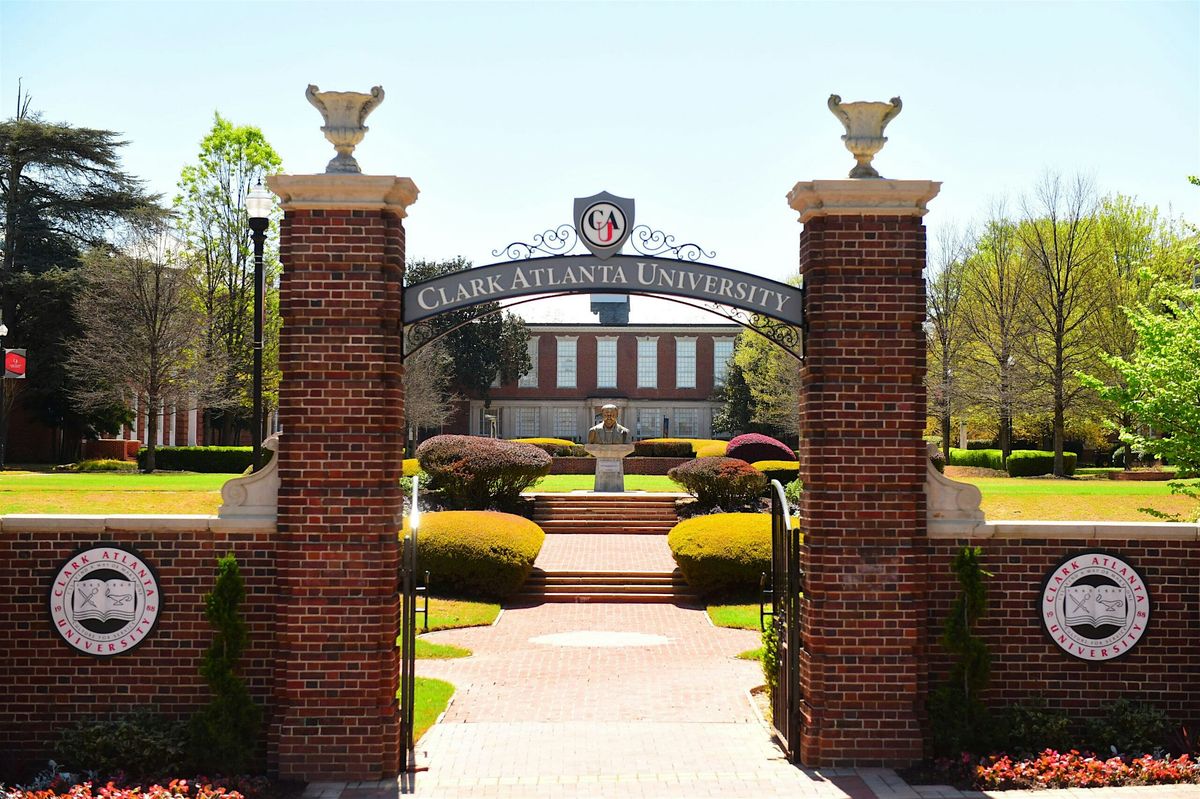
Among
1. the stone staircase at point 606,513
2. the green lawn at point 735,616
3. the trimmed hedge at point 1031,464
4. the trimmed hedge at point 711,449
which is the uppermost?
the trimmed hedge at point 711,449

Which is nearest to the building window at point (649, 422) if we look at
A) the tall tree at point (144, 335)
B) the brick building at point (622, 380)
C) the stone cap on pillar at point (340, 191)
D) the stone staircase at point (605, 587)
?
the brick building at point (622, 380)

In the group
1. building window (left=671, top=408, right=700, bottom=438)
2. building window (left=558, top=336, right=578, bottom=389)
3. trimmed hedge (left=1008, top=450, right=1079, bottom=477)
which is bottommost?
trimmed hedge (left=1008, top=450, right=1079, bottom=477)

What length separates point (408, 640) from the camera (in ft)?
26.3

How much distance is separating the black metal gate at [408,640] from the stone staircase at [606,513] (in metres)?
15.0

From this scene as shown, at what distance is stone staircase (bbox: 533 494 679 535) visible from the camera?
23172 mm

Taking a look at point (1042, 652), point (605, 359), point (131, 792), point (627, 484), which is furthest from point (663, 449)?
point (131, 792)

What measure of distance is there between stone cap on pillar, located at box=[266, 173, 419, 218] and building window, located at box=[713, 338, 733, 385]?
54.3 metres

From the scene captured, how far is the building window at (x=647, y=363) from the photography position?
6144 centimetres

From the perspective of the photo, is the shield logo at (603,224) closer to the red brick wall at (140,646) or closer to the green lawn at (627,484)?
the red brick wall at (140,646)

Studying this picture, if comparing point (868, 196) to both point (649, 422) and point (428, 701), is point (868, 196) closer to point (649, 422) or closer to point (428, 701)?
point (428, 701)

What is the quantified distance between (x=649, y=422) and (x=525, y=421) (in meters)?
7.04

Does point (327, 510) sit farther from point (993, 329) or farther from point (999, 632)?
point (993, 329)

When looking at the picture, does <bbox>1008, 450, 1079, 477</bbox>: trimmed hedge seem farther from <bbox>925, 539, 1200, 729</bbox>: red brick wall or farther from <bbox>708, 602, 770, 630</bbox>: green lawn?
<bbox>925, 539, 1200, 729</bbox>: red brick wall

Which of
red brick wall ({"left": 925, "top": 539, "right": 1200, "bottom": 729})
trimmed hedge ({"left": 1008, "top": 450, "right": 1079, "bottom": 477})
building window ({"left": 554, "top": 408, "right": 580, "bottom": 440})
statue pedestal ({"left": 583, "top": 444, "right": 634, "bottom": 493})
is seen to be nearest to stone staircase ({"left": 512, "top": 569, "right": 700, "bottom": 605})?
red brick wall ({"left": 925, "top": 539, "right": 1200, "bottom": 729})
